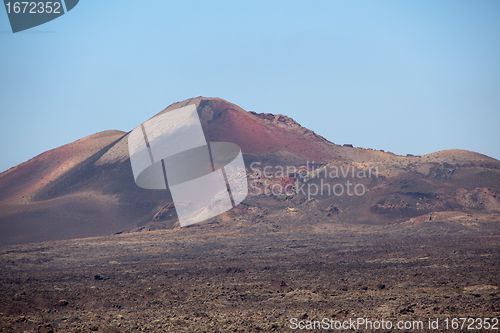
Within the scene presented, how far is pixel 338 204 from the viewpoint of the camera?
140 feet

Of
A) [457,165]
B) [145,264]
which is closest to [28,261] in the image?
[145,264]

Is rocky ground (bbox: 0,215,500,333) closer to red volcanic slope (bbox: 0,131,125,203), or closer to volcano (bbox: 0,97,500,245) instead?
volcano (bbox: 0,97,500,245)

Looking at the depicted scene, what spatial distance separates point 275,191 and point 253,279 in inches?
1050

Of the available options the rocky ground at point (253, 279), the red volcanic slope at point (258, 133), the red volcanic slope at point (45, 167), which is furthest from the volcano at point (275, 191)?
the rocky ground at point (253, 279)

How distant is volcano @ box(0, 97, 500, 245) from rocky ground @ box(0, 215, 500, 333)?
3.73 m

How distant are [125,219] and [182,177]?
8729 millimetres

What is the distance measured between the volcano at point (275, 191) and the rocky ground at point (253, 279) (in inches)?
147

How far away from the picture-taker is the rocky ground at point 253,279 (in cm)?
1305

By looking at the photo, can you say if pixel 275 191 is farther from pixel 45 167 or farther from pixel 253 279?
pixel 45 167

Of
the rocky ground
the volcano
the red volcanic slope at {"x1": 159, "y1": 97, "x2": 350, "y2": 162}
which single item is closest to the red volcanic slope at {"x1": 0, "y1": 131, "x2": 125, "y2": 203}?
the volcano

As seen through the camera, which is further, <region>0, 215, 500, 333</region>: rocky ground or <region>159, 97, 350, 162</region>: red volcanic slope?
<region>159, 97, 350, 162</region>: red volcanic slope

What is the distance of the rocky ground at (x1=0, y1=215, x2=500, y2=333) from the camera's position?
13055 mm

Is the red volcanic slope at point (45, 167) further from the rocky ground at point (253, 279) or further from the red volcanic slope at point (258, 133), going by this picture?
the rocky ground at point (253, 279)

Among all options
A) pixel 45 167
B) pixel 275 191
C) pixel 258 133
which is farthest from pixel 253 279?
pixel 45 167
